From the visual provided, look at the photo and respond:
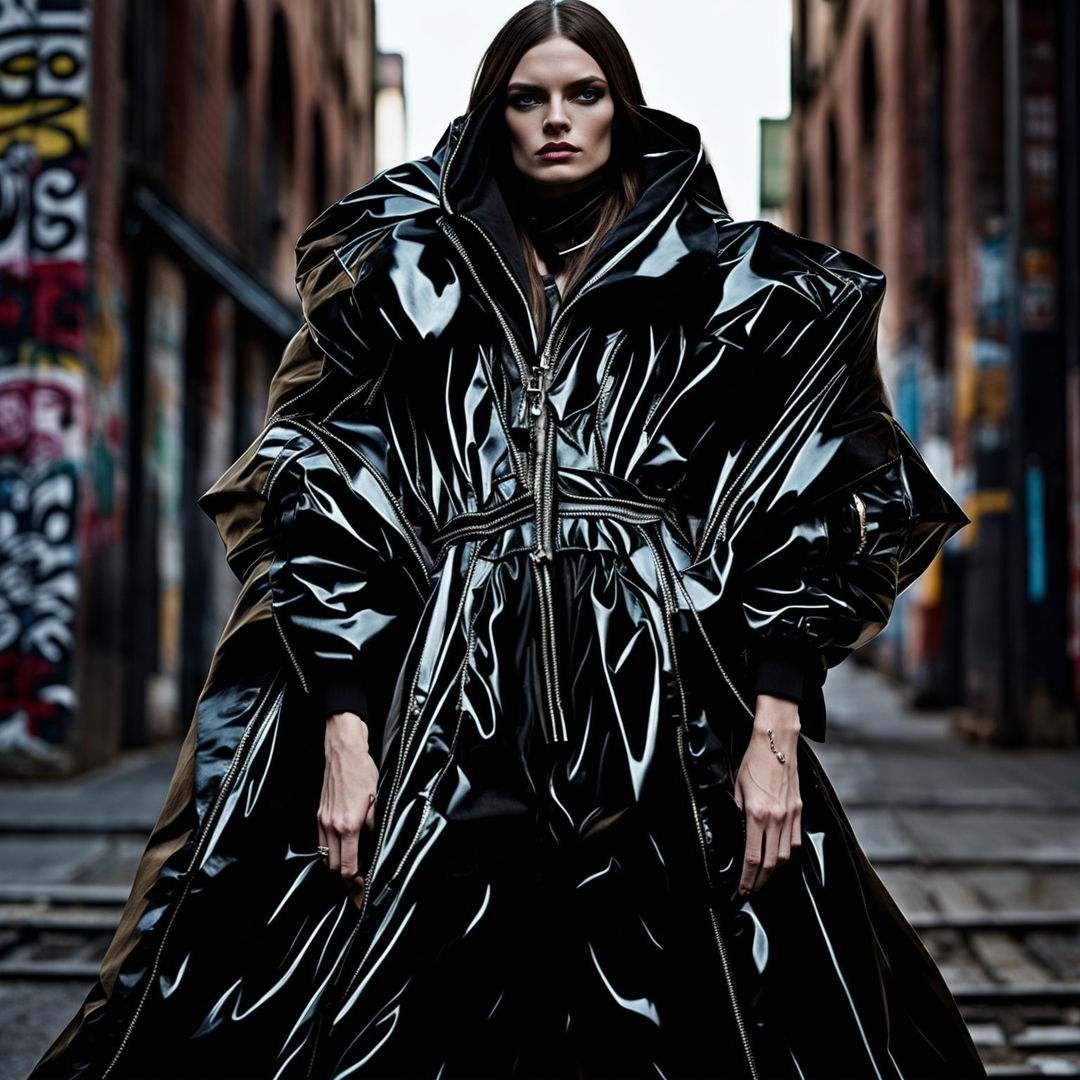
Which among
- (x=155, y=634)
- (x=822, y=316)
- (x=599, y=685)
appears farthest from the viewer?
(x=155, y=634)

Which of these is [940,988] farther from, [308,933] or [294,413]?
[294,413]

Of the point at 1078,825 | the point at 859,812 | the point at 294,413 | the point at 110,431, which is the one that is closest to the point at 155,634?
the point at 110,431

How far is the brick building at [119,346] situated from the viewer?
334 inches

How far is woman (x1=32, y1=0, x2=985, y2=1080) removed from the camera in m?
1.91

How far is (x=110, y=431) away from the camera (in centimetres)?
913

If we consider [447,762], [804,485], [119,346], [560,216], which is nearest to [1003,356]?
[119,346]

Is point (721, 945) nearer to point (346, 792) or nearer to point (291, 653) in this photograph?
point (346, 792)

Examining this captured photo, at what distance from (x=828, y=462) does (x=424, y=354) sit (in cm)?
61

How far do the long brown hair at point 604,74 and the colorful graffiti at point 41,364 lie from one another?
684 cm

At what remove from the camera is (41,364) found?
8.50 metres

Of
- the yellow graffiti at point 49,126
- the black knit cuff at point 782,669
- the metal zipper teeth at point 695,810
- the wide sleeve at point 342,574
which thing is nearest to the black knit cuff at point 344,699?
the wide sleeve at point 342,574

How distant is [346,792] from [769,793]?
58 centimetres

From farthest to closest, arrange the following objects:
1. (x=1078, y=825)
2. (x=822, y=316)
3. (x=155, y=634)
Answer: (x=155, y=634)
(x=1078, y=825)
(x=822, y=316)

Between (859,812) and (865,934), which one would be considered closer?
(865,934)
